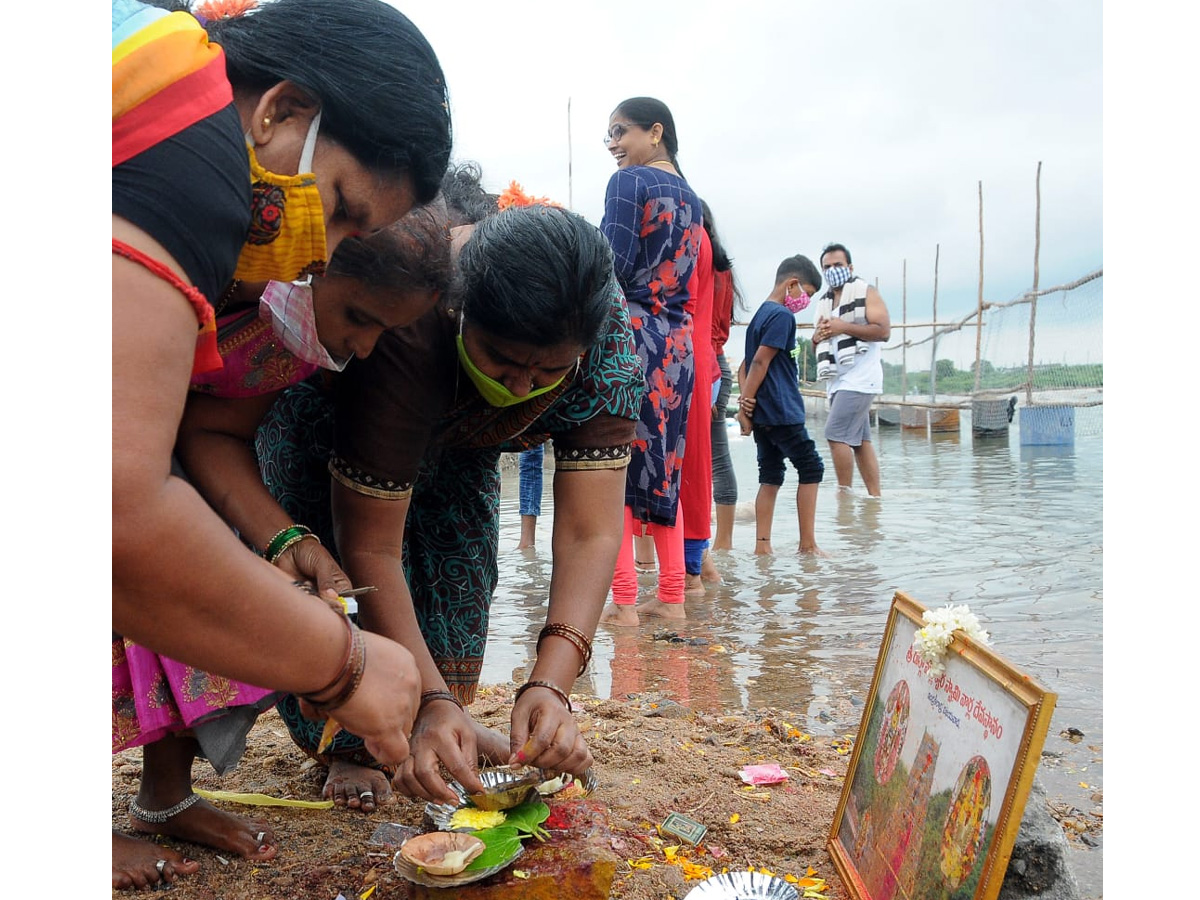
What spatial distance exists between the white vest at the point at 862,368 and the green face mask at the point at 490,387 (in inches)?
256

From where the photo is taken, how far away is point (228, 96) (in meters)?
1.36

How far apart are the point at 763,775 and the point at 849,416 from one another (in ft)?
20.7

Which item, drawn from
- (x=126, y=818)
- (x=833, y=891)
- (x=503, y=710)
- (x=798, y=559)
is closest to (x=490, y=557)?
(x=503, y=710)

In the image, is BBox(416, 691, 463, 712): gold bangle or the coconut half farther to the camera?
BBox(416, 691, 463, 712): gold bangle

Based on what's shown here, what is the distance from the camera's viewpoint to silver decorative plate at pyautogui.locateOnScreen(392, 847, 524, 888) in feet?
5.85

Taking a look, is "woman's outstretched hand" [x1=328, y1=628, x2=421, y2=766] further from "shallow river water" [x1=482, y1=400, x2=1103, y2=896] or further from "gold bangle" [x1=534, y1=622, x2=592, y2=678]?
"shallow river water" [x1=482, y1=400, x2=1103, y2=896]

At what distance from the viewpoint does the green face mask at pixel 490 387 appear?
7.56 feet

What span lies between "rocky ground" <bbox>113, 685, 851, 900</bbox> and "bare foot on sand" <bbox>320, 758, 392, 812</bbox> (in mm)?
34

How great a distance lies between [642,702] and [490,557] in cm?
86

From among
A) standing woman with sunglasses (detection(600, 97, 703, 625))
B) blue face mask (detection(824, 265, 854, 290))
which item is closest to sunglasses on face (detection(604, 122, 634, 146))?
standing woman with sunglasses (detection(600, 97, 703, 625))

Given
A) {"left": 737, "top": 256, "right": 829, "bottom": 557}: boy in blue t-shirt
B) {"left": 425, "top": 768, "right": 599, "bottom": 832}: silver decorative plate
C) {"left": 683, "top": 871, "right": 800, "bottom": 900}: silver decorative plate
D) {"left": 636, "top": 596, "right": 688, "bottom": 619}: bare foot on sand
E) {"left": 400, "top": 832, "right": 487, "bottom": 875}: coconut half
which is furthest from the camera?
{"left": 737, "top": 256, "right": 829, "bottom": 557}: boy in blue t-shirt

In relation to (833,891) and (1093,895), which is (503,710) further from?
(1093,895)

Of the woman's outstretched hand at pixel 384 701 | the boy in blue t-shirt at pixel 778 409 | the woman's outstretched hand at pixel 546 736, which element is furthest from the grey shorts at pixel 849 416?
the woman's outstretched hand at pixel 384 701

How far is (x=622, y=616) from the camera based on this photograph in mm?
4691
